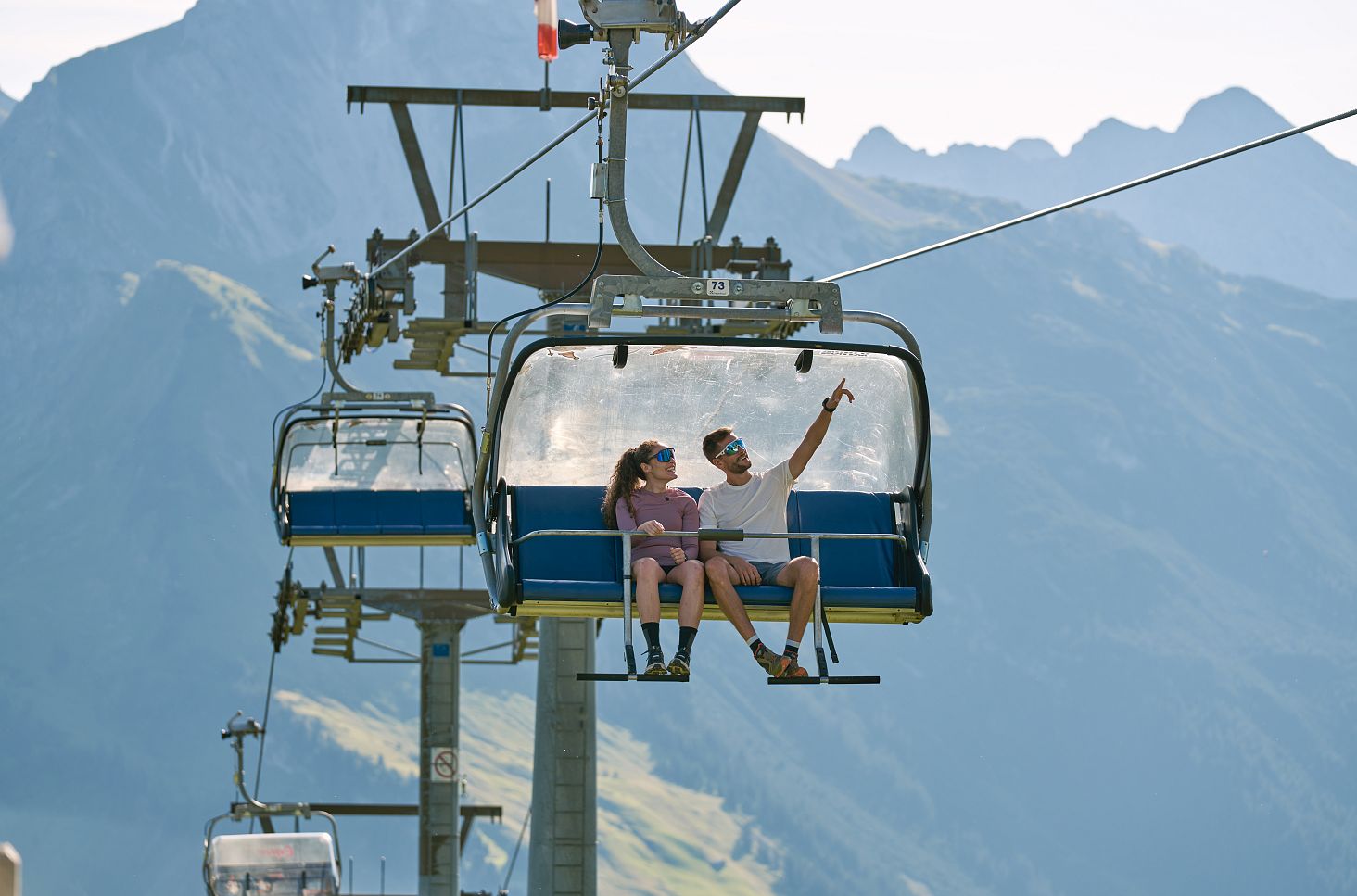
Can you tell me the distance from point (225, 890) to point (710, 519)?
17.1m

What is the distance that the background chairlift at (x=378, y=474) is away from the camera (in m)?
16.7

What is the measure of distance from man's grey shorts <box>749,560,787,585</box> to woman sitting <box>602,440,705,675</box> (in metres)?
0.26

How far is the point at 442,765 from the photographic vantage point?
1148 inches

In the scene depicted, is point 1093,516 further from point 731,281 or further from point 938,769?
point 731,281

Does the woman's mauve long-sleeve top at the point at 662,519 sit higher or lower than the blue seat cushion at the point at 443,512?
lower

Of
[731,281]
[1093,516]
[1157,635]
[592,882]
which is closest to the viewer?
[731,281]

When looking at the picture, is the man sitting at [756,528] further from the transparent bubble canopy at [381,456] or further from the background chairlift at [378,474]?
the transparent bubble canopy at [381,456]

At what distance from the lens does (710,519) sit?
824cm

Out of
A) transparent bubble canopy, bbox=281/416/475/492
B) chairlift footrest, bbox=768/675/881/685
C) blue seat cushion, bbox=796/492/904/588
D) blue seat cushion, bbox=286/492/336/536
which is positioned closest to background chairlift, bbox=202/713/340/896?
transparent bubble canopy, bbox=281/416/475/492

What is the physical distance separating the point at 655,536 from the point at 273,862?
17.3 meters

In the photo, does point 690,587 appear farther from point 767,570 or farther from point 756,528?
point 756,528

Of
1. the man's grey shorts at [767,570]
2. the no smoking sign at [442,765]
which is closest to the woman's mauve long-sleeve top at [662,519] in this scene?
the man's grey shorts at [767,570]

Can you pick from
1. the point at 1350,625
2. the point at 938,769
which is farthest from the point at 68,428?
the point at 1350,625

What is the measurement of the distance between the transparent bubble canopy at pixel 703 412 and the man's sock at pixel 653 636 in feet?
3.05
